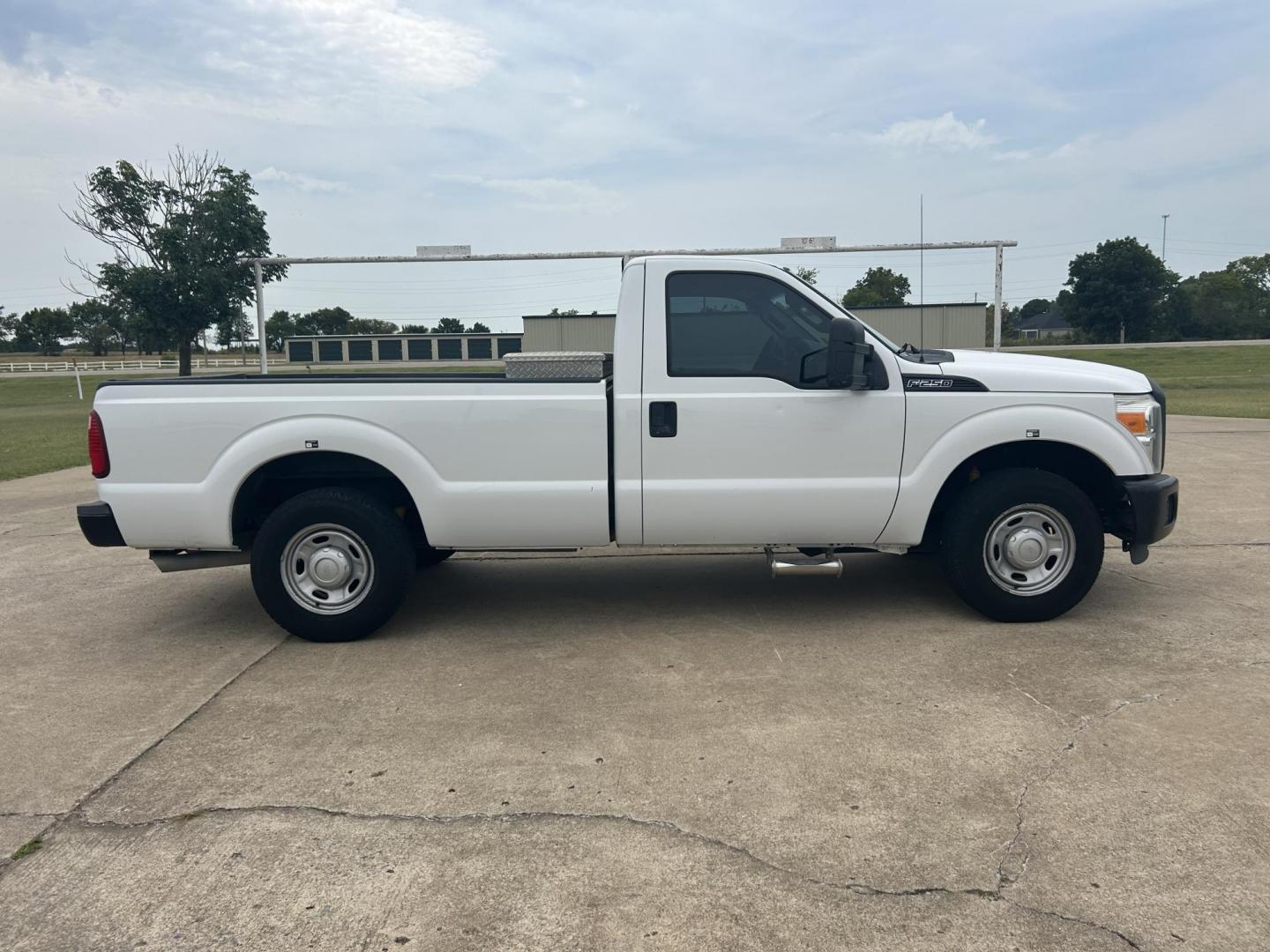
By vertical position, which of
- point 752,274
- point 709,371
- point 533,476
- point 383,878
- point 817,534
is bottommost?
point 383,878

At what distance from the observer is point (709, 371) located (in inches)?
193

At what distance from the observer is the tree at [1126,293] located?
72.6 m

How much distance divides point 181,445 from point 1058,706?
4.44 m

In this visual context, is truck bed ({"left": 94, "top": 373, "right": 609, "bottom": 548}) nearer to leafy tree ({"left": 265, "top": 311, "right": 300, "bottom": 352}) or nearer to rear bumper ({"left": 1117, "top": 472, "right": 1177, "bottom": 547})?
rear bumper ({"left": 1117, "top": 472, "right": 1177, "bottom": 547})

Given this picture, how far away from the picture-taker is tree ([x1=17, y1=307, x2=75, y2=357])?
303 feet

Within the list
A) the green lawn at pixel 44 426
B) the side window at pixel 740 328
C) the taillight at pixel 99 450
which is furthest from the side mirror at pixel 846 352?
the taillight at pixel 99 450

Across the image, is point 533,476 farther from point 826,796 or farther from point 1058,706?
point 1058,706

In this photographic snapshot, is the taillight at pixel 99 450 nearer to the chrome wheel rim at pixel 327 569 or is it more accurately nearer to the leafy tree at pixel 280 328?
the chrome wheel rim at pixel 327 569

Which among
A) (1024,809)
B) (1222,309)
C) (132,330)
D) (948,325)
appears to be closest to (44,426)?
(132,330)

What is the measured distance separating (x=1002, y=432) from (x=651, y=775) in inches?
108

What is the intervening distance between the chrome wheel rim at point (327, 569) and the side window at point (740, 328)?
6.39 ft

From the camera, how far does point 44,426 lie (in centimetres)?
2094

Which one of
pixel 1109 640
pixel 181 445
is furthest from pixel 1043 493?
pixel 181 445

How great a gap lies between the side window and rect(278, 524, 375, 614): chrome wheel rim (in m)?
1.95
